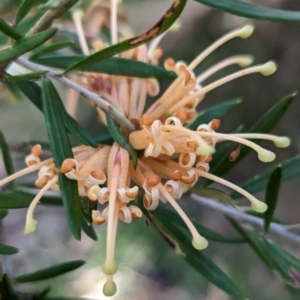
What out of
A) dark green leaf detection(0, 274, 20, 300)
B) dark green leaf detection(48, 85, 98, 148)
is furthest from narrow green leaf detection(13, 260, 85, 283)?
dark green leaf detection(48, 85, 98, 148)

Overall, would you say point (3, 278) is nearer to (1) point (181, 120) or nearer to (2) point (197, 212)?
(1) point (181, 120)

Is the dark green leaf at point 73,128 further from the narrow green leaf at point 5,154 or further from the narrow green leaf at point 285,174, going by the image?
the narrow green leaf at point 285,174

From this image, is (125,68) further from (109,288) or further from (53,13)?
(109,288)

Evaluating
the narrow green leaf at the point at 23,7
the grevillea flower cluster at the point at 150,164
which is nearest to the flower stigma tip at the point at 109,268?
the grevillea flower cluster at the point at 150,164

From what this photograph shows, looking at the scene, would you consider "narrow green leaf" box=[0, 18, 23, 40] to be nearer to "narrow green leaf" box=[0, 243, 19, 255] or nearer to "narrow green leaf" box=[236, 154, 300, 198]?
"narrow green leaf" box=[0, 243, 19, 255]

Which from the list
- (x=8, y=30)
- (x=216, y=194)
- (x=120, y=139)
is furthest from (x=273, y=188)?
(x=8, y=30)
